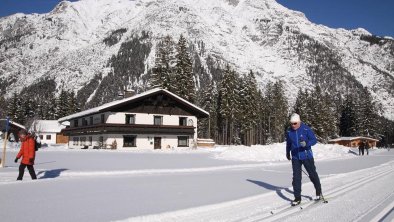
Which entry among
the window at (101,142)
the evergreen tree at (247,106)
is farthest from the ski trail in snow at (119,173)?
the evergreen tree at (247,106)

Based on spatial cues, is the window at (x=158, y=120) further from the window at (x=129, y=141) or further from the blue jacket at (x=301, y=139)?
the blue jacket at (x=301, y=139)

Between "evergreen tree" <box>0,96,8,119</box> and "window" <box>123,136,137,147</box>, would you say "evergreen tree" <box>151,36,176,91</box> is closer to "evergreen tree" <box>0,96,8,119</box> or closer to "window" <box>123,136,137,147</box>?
"window" <box>123,136,137,147</box>

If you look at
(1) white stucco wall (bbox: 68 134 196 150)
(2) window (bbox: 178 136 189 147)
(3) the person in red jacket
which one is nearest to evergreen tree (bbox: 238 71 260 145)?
(2) window (bbox: 178 136 189 147)

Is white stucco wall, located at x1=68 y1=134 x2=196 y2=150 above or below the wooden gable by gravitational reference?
below

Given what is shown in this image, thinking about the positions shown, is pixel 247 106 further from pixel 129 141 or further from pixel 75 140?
pixel 75 140

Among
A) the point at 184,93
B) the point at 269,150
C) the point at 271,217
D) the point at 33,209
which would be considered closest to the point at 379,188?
the point at 271,217

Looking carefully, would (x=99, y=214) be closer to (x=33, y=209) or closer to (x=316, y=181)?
(x=33, y=209)

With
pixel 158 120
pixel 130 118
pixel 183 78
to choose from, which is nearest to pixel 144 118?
pixel 130 118

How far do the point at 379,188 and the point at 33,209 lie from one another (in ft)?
30.3

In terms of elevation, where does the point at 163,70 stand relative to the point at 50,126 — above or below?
above

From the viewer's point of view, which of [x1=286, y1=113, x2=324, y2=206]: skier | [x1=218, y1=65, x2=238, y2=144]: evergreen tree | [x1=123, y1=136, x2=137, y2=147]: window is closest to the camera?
[x1=286, y1=113, x2=324, y2=206]: skier

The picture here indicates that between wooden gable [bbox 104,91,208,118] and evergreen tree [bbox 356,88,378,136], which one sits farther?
evergreen tree [bbox 356,88,378,136]

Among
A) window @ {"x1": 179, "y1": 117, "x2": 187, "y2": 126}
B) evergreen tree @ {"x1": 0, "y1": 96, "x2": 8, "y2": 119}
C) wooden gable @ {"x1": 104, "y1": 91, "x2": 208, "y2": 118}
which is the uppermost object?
evergreen tree @ {"x1": 0, "y1": 96, "x2": 8, "y2": 119}

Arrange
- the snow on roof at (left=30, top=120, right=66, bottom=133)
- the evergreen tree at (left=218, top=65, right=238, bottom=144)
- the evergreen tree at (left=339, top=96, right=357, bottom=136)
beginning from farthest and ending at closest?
the evergreen tree at (left=339, top=96, right=357, bottom=136), the snow on roof at (left=30, top=120, right=66, bottom=133), the evergreen tree at (left=218, top=65, right=238, bottom=144)
